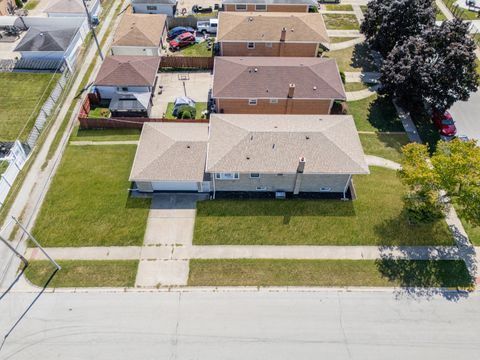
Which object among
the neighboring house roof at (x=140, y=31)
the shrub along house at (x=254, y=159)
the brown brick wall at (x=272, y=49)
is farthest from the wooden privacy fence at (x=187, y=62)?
the shrub along house at (x=254, y=159)

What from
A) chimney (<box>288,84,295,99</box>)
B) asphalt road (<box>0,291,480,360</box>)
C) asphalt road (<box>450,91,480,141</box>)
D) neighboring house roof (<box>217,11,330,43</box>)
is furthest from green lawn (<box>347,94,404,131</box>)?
asphalt road (<box>0,291,480,360</box>)

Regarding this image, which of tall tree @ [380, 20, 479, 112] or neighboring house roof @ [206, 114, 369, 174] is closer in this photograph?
neighboring house roof @ [206, 114, 369, 174]

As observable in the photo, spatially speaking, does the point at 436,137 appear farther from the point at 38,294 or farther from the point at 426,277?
the point at 38,294

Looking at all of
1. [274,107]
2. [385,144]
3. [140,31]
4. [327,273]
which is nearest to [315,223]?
[327,273]

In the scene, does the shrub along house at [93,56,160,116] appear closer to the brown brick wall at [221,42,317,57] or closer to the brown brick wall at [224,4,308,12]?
the brown brick wall at [221,42,317,57]

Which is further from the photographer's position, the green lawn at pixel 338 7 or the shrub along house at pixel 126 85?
the green lawn at pixel 338 7

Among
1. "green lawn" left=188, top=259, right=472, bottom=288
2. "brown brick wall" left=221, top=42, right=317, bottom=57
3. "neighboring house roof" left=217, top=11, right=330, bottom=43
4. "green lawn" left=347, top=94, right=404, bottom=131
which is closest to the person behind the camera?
"green lawn" left=188, top=259, right=472, bottom=288

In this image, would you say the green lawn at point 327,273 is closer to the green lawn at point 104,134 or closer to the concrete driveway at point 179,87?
the green lawn at point 104,134
